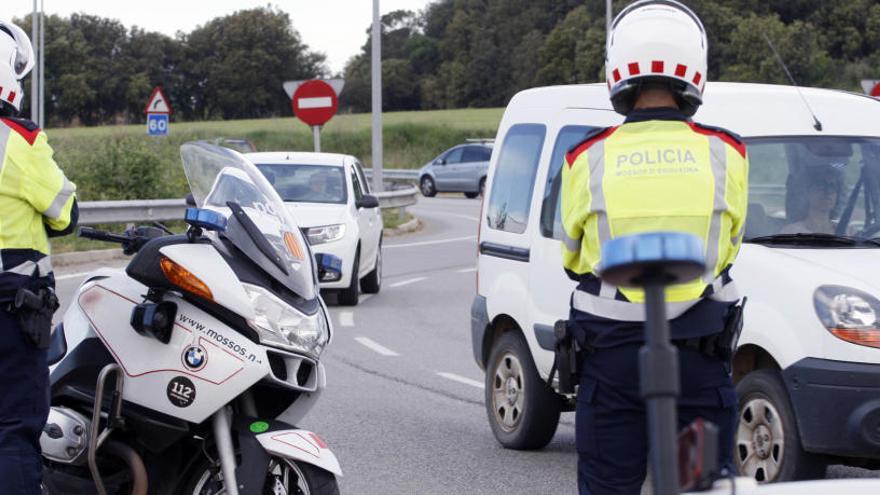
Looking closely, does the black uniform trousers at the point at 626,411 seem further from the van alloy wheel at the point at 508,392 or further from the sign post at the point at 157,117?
the sign post at the point at 157,117

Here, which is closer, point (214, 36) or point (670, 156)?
point (670, 156)

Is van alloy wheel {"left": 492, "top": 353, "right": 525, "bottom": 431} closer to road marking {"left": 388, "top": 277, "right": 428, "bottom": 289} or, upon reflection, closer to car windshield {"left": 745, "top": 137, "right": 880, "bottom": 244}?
car windshield {"left": 745, "top": 137, "right": 880, "bottom": 244}

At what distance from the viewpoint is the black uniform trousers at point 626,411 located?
3.48 metres

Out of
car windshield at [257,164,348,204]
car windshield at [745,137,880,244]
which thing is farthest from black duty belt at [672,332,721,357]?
car windshield at [257,164,348,204]

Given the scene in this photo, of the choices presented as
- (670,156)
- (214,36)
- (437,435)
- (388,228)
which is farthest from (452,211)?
(214,36)

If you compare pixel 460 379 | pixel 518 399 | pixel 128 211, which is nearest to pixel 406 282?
pixel 128 211

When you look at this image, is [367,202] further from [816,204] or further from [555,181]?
[816,204]

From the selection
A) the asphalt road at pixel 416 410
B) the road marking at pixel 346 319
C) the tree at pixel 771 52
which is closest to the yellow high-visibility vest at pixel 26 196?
the asphalt road at pixel 416 410

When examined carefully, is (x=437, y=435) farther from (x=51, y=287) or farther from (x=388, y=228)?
Result: (x=388, y=228)

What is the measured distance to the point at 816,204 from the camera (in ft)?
21.3

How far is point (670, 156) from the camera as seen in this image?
3.52m

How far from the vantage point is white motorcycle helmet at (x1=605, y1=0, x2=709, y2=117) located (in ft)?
11.9

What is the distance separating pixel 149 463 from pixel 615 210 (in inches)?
82.5

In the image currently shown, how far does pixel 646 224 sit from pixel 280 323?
1.54 m
